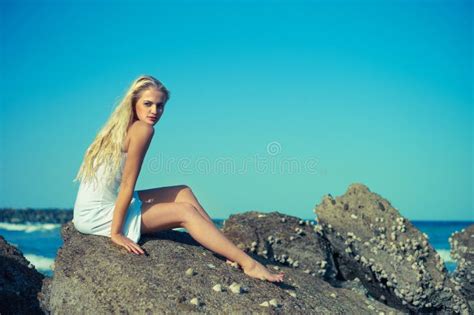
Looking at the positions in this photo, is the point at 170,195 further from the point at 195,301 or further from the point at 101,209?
the point at 195,301

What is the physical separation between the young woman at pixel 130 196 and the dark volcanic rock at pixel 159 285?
5.7 inches

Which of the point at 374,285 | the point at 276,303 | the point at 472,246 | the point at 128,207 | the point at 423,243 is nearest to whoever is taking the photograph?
the point at 276,303

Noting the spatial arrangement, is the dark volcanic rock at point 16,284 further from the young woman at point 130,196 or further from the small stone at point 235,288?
the small stone at point 235,288

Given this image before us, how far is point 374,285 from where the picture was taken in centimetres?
793

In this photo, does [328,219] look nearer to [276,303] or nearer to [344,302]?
[344,302]

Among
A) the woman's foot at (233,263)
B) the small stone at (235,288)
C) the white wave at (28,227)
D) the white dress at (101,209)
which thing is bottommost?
the small stone at (235,288)

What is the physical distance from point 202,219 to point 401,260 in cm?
378

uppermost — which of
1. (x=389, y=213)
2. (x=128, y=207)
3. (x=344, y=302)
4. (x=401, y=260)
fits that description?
(x=389, y=213)

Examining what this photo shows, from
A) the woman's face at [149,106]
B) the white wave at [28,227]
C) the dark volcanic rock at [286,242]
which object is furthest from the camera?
the white wave at [28,227]

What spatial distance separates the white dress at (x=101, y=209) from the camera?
18.9ft

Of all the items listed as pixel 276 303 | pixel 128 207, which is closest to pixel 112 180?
pixel 128 207

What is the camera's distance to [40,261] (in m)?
22.7

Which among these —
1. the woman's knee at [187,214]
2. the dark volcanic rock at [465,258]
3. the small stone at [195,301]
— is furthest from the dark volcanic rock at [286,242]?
the dark volcanic rock at [465,258]

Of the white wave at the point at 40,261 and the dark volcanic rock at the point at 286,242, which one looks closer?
the dark volcanic rock at the point at 286,242
